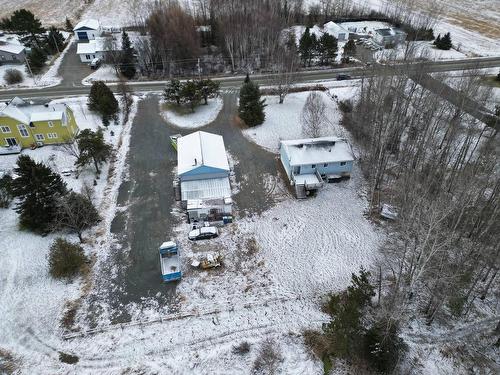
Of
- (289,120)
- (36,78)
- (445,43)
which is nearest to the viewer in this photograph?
(289,120)

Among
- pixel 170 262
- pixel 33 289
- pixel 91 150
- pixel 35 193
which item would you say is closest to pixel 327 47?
pixel 91 150

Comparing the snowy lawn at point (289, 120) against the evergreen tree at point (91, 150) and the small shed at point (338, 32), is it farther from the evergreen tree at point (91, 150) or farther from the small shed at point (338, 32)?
the small shed at point (338, 32)

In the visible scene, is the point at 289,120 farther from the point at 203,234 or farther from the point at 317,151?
the point at 203,234

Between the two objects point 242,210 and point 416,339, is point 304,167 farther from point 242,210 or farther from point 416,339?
point 416,339

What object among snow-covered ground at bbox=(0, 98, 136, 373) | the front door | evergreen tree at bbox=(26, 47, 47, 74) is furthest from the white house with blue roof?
evergreen tree at bbox=(26, 47, 47, 74)

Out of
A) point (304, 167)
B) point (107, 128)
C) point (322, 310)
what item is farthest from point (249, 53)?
point (322, 310)

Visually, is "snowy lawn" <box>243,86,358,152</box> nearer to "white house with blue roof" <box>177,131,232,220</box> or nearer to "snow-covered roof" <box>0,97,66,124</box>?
"white house with blue roof" <box>177,131,232,220</box>
